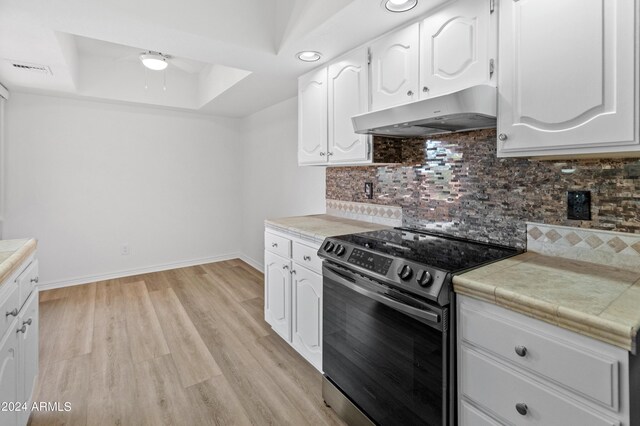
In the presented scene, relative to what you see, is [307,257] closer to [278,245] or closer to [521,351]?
[278,245]

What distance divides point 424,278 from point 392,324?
30 centimetres

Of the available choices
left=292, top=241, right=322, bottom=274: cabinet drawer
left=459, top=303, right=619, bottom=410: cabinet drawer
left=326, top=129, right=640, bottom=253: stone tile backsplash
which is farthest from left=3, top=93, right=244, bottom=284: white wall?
left=459, top=303, right=619, bottom=410: cabinet drawer

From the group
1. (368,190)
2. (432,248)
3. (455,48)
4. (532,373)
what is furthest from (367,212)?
(532,373)

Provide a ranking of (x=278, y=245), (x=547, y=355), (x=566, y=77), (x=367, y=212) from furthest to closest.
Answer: (x=367, y=212)
(x=278, y=245)
(x=566, y=77)
(x=547, y=355)

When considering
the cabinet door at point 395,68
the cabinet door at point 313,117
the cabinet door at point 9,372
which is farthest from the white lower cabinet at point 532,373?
the cabinet door at point 9,372

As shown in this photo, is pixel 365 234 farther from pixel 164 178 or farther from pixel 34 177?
pixel 34 177

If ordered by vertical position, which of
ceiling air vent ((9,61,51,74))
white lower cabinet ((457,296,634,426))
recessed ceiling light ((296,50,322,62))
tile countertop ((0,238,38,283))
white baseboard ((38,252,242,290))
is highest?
ceiling air vent ((9,61,51,74))

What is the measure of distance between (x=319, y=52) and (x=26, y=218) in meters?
3.74

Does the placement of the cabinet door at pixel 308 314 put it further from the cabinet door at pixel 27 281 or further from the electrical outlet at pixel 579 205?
the cabinet door at pixel 27 281

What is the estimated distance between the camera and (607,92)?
112 centimetres

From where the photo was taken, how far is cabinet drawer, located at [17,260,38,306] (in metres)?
1.56

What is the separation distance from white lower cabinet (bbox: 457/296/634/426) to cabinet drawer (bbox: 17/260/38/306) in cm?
195

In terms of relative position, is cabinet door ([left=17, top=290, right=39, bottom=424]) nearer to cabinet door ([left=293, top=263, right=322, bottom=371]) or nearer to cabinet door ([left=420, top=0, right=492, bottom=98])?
cabinet door ([left=293, top=263, right=322, bottom=371])

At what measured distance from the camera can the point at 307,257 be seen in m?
2.17
